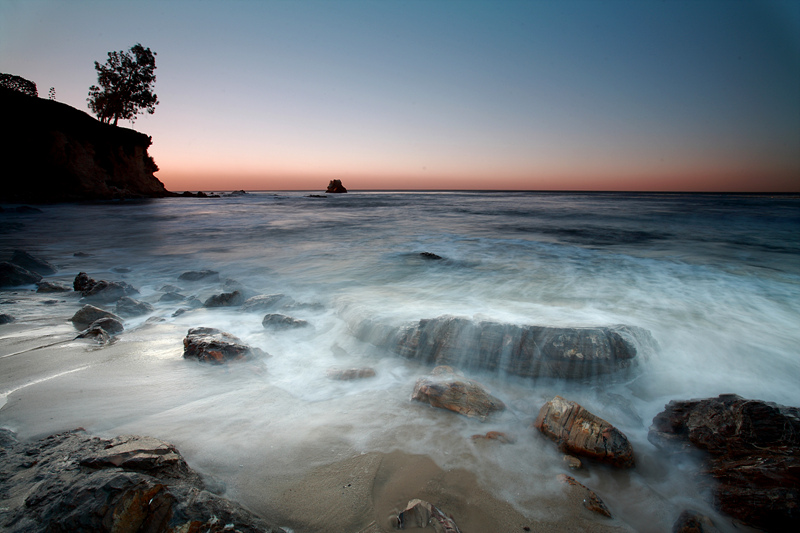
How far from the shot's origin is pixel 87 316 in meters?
4.29

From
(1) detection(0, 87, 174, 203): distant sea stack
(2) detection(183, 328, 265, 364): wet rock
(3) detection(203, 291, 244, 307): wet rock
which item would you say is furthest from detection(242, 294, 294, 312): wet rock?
(1) detection(0, 87, 174, 203): distant sea stack

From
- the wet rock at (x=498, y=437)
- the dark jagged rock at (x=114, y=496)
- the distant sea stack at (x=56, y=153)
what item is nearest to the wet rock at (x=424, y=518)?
the dark jagged rock at (x=114, y=496)

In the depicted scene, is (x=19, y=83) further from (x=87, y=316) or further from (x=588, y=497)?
(x=588, y=497)

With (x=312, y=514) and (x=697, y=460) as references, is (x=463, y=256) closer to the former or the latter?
(x=697, y=460)

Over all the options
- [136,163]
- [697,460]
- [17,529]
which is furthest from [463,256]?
[136,163]

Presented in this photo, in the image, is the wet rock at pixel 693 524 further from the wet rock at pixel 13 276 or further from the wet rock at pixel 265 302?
the wet rock at pixel 13 276

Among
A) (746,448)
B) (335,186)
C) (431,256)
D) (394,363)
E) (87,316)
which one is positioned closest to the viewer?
(746,448)

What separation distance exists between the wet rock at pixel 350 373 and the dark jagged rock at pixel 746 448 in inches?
95.2

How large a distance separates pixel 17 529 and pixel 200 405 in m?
1.45

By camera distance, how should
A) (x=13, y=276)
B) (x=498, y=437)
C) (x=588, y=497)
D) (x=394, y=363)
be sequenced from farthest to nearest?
(x=13, y=276) < (x=394, y=363) < (x=498, y=437) < (x=588, y=497)

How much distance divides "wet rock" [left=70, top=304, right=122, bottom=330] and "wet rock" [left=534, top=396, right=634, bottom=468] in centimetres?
504

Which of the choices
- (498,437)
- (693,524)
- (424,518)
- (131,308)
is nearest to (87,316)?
(131,308)

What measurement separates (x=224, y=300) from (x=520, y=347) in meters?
4.50

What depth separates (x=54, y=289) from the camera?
5633 millimetres
